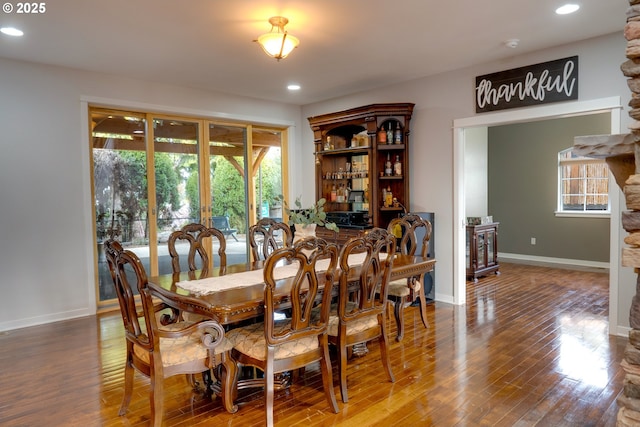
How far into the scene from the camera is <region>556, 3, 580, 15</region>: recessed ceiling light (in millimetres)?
3119

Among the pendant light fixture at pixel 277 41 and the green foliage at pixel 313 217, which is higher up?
the pendant light fixture at pixel 277 41

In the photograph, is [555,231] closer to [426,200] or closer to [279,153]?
[426,200]

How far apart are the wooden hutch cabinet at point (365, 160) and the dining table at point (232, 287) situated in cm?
173

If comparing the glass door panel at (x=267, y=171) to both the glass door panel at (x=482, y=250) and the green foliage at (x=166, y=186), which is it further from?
the glass door panel at (x=482, y=250)

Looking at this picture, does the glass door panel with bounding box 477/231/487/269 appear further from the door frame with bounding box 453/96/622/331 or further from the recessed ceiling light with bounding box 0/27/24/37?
the recessed ceiling light with bounding box 0/27/24/37

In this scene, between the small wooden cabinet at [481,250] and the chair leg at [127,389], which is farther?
the small wooden cabinet at [481,250]

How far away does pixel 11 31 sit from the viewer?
3426 mm

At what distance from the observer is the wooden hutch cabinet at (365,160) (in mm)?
5160

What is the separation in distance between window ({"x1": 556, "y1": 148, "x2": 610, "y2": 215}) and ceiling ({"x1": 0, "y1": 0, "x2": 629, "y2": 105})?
13.3 feet

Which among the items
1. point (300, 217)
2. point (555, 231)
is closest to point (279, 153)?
point (300, 217)

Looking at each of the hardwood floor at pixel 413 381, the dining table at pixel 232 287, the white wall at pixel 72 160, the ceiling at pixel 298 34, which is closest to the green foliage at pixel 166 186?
the white wall at pixel 72 160

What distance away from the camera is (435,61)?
14.6 ft

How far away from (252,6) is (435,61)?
7.40 feet

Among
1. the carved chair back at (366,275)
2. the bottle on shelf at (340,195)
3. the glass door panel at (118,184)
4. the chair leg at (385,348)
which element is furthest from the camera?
the bottle on shelf at (340,195)
